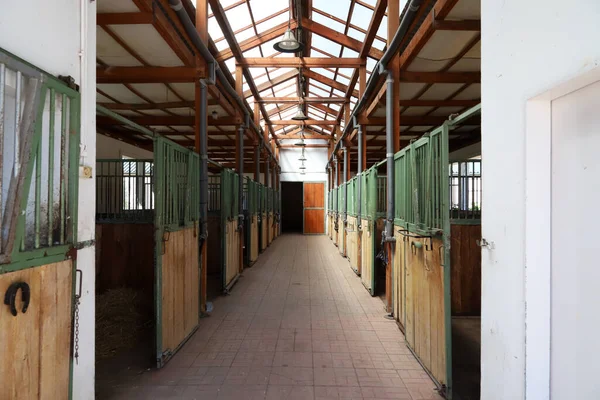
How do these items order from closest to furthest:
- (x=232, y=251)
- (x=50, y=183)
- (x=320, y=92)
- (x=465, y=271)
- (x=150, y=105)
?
(x=50, y=183)
(x=465, y=271)
(x=232, y=251)
(x=150, y=105)
(x=320, y=92)

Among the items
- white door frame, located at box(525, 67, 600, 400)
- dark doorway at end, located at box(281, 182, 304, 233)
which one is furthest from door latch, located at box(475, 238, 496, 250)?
dark doorway at end, located at box(281, 182, 304, 233)

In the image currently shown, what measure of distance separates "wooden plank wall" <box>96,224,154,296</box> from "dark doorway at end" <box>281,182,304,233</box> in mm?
14414

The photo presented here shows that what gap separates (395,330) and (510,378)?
7.46ft

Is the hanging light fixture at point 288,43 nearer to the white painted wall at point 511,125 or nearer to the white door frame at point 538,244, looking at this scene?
the white painted wall at point 511,125

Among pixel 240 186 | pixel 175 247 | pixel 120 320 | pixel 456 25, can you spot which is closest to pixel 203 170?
pixel 175 247

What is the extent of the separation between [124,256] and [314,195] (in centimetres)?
1226

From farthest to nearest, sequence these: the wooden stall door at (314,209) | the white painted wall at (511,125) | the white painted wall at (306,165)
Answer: the white painted wall at (306,165) < the wooden stall door at (314,209) < the white painted wall at (511,125)

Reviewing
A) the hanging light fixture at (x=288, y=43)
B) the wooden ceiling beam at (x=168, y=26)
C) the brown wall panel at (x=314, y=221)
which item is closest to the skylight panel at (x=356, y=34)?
the hanging light fixture at (x=288, y=43)

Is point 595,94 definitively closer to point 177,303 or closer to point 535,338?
point 535,338

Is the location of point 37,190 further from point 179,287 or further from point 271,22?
point 271,22

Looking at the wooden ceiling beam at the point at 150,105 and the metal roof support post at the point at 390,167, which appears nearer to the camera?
the metal roof support post at the point at 390,167

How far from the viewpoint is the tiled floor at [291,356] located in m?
2.59

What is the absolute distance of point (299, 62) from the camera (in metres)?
7.97

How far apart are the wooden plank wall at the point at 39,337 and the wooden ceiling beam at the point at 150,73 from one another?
3.42m
